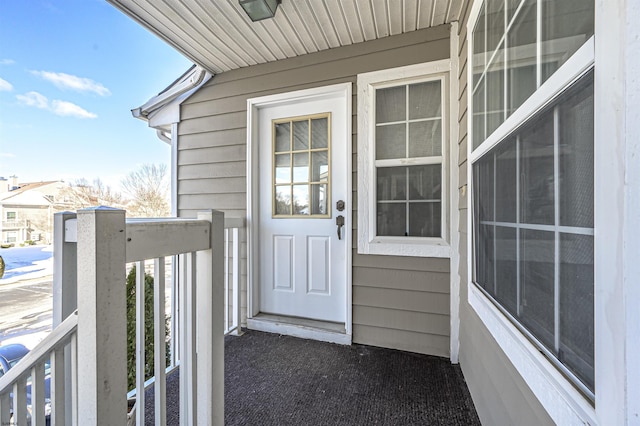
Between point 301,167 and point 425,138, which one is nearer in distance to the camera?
point 425,138

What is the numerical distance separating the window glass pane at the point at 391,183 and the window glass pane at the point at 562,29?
1385 millimetres

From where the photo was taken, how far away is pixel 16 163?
186 inches

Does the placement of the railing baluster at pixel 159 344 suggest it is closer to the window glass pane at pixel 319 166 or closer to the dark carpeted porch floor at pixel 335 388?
the dark carpeted porch floor at pixel 335 388

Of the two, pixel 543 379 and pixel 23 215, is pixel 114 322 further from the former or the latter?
pixel 23 215

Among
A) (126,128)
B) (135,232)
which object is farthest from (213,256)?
(126,128)

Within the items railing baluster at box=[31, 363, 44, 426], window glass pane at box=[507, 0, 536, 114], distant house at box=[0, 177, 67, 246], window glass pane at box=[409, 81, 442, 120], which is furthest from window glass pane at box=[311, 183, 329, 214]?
distant house at box=[0, 177, 67, 246]

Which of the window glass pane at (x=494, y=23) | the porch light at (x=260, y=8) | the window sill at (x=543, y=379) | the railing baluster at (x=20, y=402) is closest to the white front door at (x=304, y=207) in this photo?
the porch light at (x=260, y=8)

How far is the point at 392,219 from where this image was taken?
2131mm

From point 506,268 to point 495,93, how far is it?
759mm

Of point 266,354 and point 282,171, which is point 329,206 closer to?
point 282,171

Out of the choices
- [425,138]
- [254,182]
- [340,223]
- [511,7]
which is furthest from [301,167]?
[511,7]

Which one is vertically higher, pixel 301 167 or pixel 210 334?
pixel 301 167

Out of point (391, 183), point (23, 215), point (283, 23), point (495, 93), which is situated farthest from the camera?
point (23, 215)

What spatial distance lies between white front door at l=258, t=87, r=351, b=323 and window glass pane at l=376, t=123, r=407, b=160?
0.28 m
